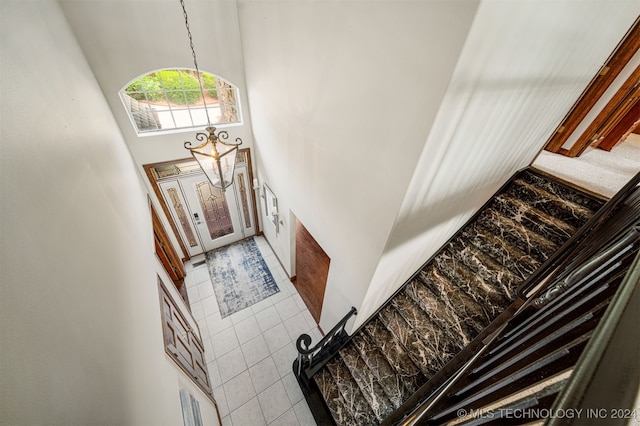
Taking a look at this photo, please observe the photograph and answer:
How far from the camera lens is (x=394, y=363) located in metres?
2.62

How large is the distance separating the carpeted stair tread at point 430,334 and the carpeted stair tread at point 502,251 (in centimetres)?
104

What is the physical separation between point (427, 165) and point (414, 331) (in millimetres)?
2226

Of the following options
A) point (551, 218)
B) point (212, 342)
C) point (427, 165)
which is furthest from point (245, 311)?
point (551, 218)

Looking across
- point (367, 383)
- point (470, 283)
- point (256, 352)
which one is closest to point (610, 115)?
point (470, 283)

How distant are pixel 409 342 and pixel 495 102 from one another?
258 cm

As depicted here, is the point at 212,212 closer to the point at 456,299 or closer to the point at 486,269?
the point at 456,299

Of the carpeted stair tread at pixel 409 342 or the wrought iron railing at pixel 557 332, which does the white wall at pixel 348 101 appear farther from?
the wrought iron railing at pixel 557 332

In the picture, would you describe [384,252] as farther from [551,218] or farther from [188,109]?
[188,109]

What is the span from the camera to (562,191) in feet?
9.32

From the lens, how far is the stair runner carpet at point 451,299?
2496mm

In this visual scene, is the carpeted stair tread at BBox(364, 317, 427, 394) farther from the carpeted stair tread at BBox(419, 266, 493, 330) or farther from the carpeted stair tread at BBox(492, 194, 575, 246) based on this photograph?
the carpeted stair tread at BBox(492, 194, 575, 246)

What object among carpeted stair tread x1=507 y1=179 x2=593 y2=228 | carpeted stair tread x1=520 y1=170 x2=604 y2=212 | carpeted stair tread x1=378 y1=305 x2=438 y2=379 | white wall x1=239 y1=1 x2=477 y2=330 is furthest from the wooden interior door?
carpeted stair tread x1=520 y1=170 x2=604 y2=212

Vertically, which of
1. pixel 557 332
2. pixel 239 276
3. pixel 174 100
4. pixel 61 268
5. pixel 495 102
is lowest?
pixel 557 332

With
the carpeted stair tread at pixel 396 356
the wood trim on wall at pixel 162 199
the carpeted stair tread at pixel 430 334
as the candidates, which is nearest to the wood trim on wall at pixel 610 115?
the carpeted stair tread at pixel 430 334
